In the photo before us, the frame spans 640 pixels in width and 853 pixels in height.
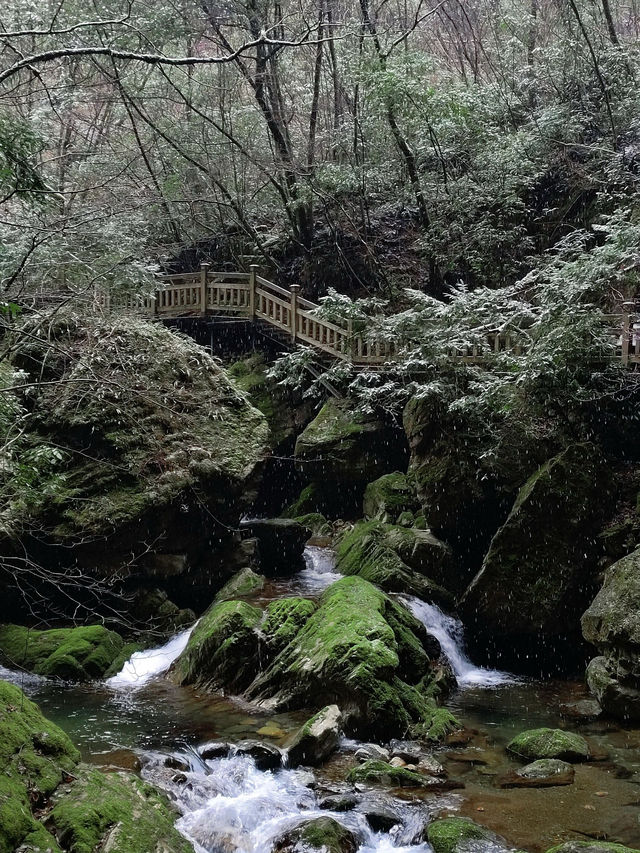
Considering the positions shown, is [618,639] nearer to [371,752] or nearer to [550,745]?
[550,745]

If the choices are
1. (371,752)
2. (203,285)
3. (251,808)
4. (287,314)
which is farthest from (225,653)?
(203,285)

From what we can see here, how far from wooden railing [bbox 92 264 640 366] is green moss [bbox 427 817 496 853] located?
745cm

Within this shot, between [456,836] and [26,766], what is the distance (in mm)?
3145

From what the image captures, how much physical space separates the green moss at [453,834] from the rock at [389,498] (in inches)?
303

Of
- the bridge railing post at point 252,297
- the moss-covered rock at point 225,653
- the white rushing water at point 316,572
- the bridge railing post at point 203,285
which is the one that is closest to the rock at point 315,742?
the moss-covered rock at point 225,653

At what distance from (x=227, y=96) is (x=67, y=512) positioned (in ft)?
41.8

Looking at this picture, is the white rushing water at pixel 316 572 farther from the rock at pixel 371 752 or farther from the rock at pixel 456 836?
the rock at pixel 456 836

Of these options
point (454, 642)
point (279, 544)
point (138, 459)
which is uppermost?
→ point (138, 459)

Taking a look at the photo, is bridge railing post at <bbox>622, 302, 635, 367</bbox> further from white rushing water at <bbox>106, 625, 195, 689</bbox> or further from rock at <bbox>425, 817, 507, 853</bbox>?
white rushing water at <bbox>106, 625, 195, 689</bbox>

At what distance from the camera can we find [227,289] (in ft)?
59.8

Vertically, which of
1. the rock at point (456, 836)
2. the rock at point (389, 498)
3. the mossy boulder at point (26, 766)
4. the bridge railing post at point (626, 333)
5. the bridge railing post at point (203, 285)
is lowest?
the rock at point (456, 836)

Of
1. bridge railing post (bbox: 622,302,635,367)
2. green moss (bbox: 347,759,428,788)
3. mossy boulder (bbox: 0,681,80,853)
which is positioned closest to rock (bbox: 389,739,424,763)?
green moss (bbox: 347,759,428,788)

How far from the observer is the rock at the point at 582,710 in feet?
26.5

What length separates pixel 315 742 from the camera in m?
6.86
